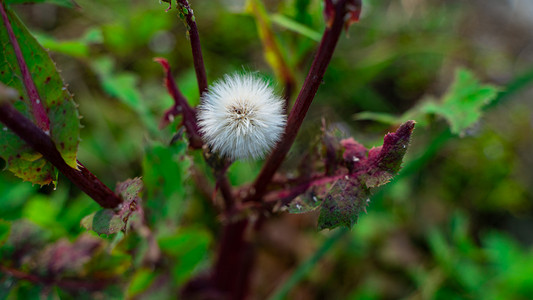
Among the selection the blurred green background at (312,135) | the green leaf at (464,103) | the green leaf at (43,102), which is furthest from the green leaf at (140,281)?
the green leaf at (464,103)

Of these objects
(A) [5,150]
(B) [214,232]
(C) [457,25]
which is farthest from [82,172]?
(C) [457,25]

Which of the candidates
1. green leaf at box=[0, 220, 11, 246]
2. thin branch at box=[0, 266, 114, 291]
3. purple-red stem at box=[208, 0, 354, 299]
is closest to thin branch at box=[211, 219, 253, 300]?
purple-red stem at box=[208, 0, 354, 299]

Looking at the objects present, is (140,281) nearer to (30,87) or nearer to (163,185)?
(163,185)

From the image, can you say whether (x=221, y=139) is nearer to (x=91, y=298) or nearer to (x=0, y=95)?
(x=0, y=95)

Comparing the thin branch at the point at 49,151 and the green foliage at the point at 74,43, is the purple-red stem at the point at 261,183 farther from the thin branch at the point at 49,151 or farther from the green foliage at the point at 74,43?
the green foliage at the point at 74,43

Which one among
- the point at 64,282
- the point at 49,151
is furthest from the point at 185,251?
the point at 49,151

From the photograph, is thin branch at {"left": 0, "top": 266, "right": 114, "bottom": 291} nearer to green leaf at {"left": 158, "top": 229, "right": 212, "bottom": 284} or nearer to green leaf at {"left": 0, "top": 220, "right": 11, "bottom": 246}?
green leaf at {"left": 0, "top": 220, "right": 11, "bottom": 246}
